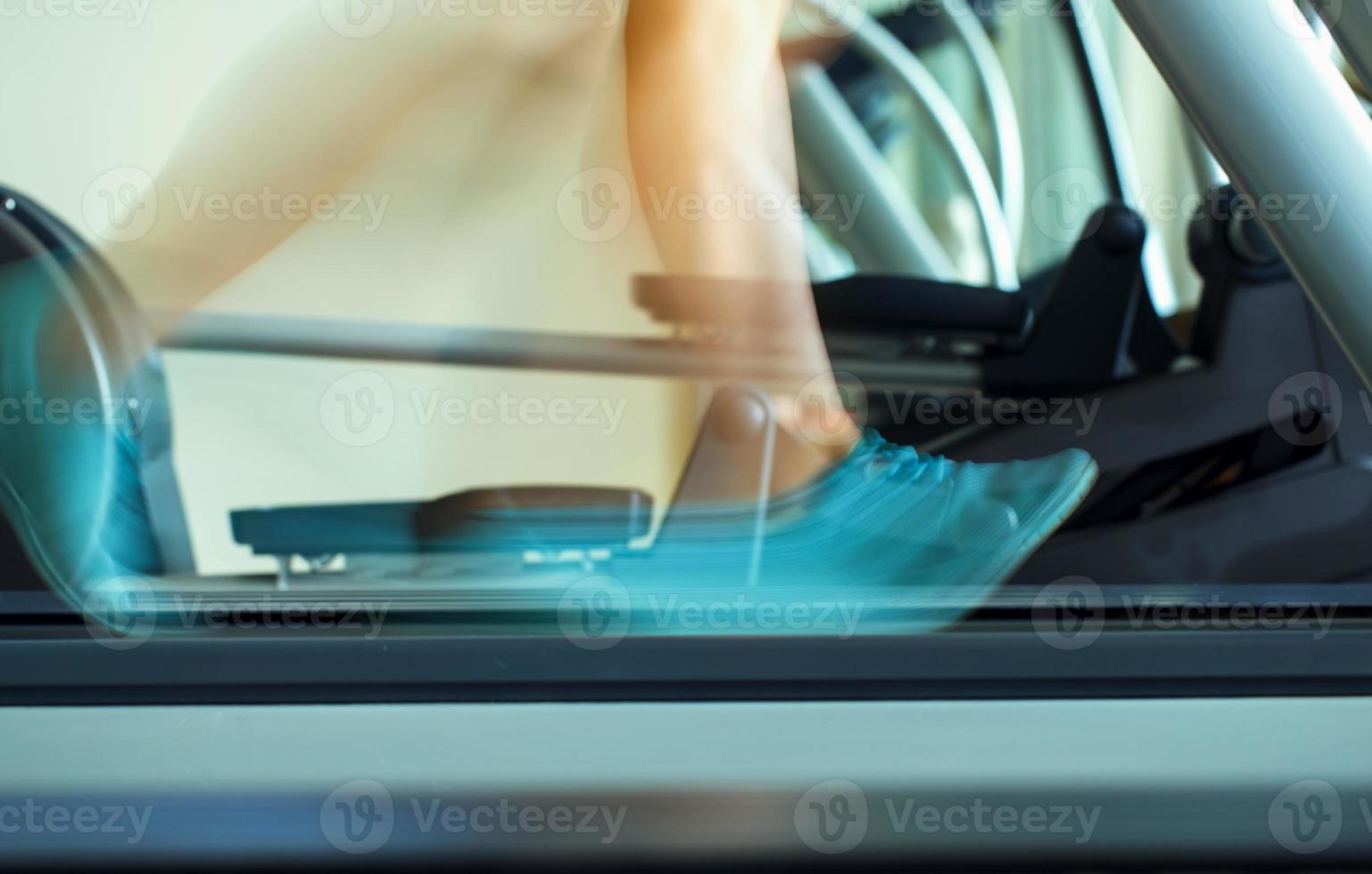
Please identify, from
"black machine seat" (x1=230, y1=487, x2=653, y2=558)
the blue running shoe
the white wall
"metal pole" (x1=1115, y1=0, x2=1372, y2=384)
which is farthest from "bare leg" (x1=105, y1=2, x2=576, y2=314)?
"metal pole" (x1=1115, y1=0, x2=1372, y2=384)

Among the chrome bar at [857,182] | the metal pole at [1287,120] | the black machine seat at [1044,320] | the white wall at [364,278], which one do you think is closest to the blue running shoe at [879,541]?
the white wall at [364,278]

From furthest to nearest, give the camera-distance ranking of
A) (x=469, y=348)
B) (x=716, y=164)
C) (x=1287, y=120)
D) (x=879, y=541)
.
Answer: (x=469, y=348)
(x=716, y=164)
(x=879, y=541)
(x=1287, y=120)

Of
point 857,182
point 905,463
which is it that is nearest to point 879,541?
point 905,463

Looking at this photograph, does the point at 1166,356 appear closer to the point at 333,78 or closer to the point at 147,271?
the point at 333,78

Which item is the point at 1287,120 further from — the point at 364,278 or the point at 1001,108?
the point at 1001,108

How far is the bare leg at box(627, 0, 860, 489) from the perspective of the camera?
1.00m

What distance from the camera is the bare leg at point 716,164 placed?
100cm

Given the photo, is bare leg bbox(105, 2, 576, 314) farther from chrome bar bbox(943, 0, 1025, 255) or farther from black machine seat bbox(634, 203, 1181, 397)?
chrome bar bbox(943, 0, 1025, 255)

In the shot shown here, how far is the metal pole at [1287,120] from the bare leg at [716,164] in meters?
0.42

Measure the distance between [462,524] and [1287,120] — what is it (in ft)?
1.91

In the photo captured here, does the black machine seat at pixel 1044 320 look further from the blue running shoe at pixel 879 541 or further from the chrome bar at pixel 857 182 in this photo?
the chrome bar at pixel 857 182

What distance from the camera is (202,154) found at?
976 millimetres

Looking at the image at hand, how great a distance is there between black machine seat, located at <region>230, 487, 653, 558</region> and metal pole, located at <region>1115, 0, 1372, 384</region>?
1.45ft

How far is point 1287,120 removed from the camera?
607 millimetres
